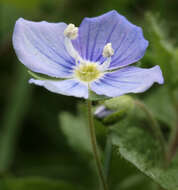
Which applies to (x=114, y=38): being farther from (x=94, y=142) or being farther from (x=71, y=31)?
(x=94, y=142)

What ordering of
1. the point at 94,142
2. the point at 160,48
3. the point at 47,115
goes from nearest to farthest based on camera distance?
the point at 94,142 → the point at 160,48 → the point at 47,115

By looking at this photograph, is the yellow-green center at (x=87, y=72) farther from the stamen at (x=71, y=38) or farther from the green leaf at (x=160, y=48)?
the green leaf at (x=160, y=48)

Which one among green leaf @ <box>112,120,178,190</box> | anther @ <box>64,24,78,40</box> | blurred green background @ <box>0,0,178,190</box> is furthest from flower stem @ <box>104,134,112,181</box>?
anther @ <box>64,24,78,40</box>

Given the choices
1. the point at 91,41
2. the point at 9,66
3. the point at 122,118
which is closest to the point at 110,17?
the point at 91,41

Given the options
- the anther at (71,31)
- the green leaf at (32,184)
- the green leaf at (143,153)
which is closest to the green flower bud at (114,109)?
the green leaf at (143,153)

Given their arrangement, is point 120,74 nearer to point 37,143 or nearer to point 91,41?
point 91,41

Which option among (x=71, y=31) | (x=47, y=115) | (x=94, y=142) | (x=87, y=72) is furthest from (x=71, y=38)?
(x=47, y=115)

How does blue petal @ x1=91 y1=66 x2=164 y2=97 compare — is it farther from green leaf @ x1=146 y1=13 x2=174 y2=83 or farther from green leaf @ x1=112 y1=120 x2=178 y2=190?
green leaf @ x1=146 y1=13 x2=174 y2=83
